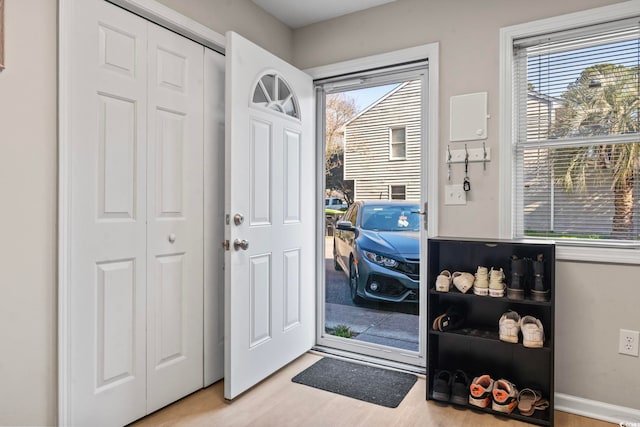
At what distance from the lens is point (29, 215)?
59.9 inches

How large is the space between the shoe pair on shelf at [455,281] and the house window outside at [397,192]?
634 millimetres

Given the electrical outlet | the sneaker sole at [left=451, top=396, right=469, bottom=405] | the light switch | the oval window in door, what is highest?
the oval window in door

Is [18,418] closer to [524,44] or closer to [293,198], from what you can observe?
[293,198]

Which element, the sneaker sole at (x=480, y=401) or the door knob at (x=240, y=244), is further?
the door knob at (x=240, y=244)

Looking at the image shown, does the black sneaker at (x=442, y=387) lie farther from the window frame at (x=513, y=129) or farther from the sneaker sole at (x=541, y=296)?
the window frame at (x=513, y=129)

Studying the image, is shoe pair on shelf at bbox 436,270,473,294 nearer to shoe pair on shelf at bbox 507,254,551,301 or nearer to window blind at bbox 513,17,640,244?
shoe pair on shelf at bbox 507,254,551,301

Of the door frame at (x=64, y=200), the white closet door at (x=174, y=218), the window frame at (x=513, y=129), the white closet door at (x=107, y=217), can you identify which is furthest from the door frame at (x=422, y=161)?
the door frame at (x=64, y=200)

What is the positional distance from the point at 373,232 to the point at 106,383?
5.79 ft

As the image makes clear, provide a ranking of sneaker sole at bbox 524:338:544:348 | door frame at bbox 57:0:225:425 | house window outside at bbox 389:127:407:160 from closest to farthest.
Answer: door frame at bbox 57:0:225:425, sneaker sole at bbox 524:338:544:348, house window outside at bbox 389:127:407:160

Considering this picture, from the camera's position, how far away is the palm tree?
2012 millimetres

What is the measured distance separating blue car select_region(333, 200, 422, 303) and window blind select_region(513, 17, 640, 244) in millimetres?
684

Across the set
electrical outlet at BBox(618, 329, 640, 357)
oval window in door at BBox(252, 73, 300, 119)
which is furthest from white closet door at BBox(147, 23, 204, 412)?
electrical outlet at BBox(618, 329, 640, 357)

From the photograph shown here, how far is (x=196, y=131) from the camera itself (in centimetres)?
218

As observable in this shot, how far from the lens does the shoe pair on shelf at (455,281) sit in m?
2.11
